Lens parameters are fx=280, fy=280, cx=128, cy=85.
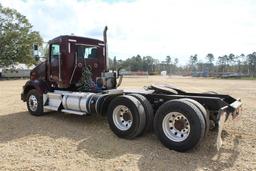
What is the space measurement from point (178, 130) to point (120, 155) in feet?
4.13

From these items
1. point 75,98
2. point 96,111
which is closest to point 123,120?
point 96,111

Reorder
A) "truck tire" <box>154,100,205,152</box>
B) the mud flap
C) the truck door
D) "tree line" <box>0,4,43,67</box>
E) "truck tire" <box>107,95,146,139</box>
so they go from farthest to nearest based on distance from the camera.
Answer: "tree line" <box>0,4,43,67</box>, the truck door, "truck tire" <box>107,95,146,139</box>, "truck tire" <box>154,100,205,152</box>, the mud flap

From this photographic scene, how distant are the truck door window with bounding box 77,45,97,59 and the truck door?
634 mm

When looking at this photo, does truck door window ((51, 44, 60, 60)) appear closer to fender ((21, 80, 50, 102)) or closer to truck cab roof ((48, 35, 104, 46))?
truck cab roof ((48, 35, 104, 46))

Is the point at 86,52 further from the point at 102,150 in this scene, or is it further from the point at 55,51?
the point at 102,150

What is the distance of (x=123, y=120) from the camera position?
6.49 meters

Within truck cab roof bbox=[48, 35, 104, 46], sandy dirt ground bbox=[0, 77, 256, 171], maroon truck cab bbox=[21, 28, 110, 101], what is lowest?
sandy dirt ground bbox=[0, 77, 256, 171]

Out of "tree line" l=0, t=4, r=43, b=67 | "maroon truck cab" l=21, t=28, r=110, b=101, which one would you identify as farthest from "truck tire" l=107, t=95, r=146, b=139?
"tree line" l=0, t=4, r=43, b=67

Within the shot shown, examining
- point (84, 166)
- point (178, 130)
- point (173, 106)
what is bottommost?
point (84, 166)

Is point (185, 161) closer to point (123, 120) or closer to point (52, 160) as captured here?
point (123, 120)

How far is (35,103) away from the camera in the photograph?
9.05 m

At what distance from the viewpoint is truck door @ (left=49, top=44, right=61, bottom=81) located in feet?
28.2

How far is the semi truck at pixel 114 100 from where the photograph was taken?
17.8 ft

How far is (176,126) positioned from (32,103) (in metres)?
5.46
